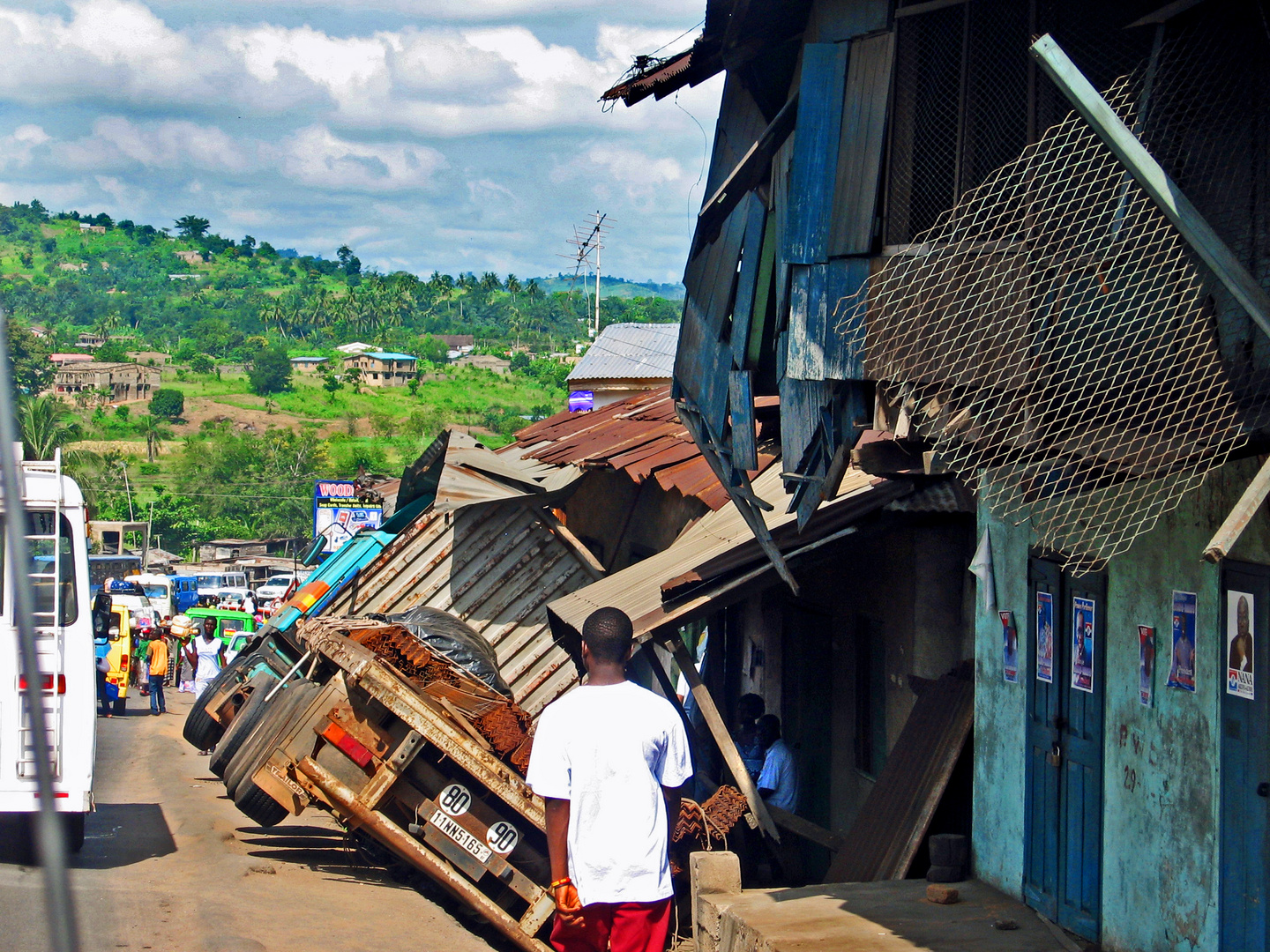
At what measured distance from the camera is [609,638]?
473cm

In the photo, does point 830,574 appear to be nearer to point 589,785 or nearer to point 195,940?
point 195,940

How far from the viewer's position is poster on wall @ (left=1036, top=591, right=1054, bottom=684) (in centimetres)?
689

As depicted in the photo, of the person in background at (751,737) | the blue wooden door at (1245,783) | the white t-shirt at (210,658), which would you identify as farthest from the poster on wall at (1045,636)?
the white t-shirt at (210,658)

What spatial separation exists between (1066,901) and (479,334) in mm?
168066

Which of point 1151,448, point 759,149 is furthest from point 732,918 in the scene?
point 759,149

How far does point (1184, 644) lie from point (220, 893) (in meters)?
6.62

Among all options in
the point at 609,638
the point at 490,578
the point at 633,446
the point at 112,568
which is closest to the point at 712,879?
the point at 609,638

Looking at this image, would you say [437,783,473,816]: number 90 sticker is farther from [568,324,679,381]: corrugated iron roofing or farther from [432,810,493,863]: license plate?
[568,324,679,381]: corrugated iron roofing

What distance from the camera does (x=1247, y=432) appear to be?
14.0 feet

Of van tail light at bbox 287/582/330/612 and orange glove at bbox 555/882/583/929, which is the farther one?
van tail light at bbox 287/582/330/612

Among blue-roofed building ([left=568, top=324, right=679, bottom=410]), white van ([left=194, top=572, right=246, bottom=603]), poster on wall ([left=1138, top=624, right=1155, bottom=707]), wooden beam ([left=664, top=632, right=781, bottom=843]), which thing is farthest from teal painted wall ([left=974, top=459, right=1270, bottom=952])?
white van ([left=194, top=572, right=246, bottom=603])

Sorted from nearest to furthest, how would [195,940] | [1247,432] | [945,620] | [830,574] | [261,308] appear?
[1247,432], [195,940], [945,620], [830,574], [261,308]

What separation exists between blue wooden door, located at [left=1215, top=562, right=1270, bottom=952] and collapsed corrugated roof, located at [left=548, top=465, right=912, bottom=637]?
119 inches

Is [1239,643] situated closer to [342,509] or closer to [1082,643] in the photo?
[1082,643]
